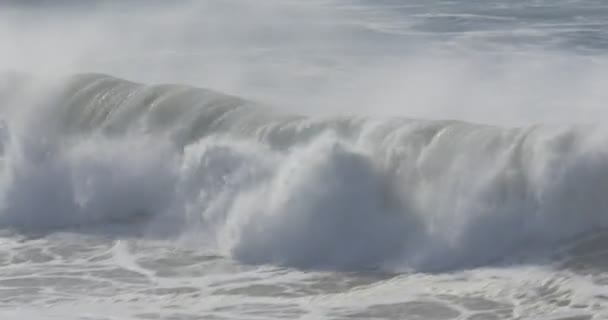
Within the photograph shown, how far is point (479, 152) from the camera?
1508cm

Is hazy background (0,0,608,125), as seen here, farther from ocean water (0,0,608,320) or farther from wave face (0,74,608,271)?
wave face (0,74,608,271)

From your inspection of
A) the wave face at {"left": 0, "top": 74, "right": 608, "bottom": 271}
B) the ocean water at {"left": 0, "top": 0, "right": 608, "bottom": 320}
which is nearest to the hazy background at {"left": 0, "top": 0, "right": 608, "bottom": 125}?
the ocean water at {"left": 0, "top": 0, "right": 608, "bottom": 320}

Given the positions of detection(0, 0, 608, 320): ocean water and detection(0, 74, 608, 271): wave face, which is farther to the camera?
detection(0, 74, 608, 271): wave face

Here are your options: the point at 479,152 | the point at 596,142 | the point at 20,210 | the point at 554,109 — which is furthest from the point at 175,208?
the point at 554,109

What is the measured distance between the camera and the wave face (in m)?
14.1

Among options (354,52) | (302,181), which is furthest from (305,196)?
(354,52)

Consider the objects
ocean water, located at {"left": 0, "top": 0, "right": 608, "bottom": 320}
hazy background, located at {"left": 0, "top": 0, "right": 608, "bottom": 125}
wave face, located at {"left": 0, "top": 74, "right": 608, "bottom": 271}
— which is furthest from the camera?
hazy background, located at {"left": 0, "top": 0, "right": 608, "bottom": 125}

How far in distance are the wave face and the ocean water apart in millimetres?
22

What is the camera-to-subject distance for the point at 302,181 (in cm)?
1544

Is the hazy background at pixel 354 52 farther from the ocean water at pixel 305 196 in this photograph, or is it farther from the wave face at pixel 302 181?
the wave face at pixel 302 181

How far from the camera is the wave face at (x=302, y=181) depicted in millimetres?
14141

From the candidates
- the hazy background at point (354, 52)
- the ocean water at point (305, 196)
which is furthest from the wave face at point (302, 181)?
the hazy background at point (354, 52)

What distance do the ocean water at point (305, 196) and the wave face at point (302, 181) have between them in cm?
2

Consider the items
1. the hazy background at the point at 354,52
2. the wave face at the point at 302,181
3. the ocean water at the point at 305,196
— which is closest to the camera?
the ocean water at the point at 305,196
